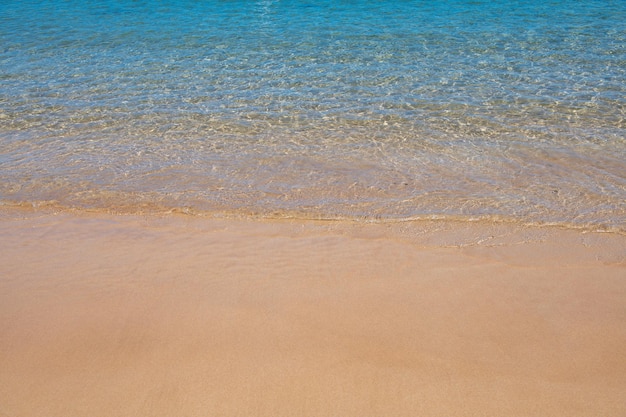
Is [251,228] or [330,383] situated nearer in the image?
[330,383]

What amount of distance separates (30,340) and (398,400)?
6.65 feet

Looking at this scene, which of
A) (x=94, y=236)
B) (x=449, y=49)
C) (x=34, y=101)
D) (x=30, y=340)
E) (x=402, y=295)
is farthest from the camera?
(x=449, y=49)

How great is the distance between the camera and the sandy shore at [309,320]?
9.64ft

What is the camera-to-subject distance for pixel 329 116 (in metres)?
7.08

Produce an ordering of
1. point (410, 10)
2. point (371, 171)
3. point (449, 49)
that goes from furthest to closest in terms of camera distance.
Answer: point (410, 10), point (449, 49), point (371, 171)

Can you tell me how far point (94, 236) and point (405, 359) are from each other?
2612 mm

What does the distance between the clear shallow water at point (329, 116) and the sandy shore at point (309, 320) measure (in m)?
0.52

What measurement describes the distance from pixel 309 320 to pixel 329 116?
3959 millimetres

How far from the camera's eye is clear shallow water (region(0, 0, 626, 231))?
5219 mm

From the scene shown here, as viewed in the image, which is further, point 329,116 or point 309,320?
point 329,116

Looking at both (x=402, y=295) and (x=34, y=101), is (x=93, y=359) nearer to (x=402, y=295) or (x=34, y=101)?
(x=402, y=295)

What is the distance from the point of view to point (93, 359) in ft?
10.6

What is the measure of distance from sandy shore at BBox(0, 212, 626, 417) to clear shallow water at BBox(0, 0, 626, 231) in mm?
524

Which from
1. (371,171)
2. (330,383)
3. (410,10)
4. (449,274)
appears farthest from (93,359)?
(410,10)
